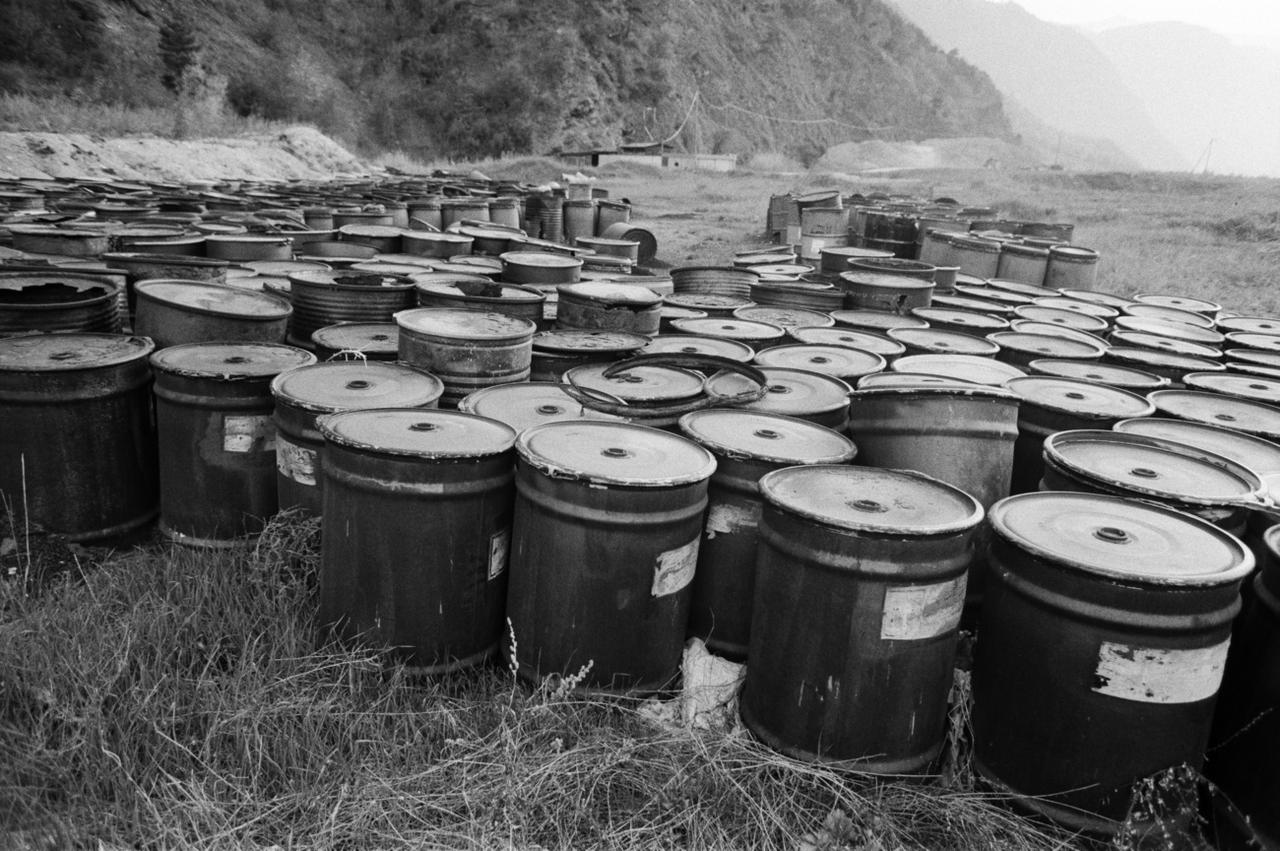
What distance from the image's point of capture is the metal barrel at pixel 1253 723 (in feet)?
8.14

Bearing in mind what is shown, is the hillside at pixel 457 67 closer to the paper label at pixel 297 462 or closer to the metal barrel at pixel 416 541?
the paper label at pixel 297 462

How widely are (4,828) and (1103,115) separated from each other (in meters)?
204

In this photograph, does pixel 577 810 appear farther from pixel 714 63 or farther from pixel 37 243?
pixel 714 63

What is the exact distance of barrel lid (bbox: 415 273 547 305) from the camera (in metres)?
5.14

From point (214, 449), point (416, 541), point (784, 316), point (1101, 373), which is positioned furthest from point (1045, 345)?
point (214, 449)

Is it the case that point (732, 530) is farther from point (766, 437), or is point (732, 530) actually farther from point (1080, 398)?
point (1080, 398)

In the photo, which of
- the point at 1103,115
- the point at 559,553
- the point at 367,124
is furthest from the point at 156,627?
the point at 1103,115

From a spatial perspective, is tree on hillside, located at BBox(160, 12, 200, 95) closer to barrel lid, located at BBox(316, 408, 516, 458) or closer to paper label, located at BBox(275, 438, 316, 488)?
paper label, located at BBox(275, 438, 316, 488)

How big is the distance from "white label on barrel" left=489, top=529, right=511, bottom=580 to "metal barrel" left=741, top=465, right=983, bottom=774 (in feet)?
3.06

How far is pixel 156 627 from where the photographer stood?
315cm

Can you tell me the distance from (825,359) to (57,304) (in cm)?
395

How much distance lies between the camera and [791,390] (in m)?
4.29

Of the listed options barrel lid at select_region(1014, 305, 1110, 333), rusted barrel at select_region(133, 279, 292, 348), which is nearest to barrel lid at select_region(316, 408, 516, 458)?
rusted barrel at select_region(133, 279, 292, 348)

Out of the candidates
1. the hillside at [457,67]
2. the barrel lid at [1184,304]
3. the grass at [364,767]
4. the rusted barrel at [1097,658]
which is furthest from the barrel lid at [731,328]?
the hillside at [457,67]
